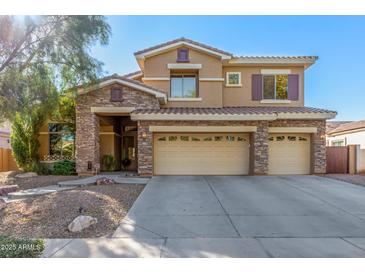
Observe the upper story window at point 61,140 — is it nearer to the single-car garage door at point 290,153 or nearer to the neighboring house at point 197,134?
the neighboring house at point 197,134

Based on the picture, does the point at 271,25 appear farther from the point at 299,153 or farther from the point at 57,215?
the point at 57,215

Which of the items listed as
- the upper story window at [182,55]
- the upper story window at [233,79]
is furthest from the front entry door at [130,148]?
the upper story window at [233,79]

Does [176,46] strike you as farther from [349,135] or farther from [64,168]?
[349,135]

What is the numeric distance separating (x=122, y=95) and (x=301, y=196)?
9786 millimetres

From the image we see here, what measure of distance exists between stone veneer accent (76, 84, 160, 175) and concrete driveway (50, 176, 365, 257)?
5.34 metres

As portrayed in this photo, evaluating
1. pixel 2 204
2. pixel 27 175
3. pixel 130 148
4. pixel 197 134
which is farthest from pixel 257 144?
pixel 27 175

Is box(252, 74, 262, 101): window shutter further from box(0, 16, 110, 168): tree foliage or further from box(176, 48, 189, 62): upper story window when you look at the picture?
box(0, 16, 110, 168): tree foliage

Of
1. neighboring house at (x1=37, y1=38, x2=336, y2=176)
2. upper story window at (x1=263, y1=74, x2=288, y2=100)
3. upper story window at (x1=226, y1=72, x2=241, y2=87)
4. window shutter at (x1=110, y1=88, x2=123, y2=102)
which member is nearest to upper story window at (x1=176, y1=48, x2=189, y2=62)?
neighboring house at (x1=37, y1=38, x2=336, y2=176)

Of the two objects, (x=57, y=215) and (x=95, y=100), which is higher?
(x=95, y=100)

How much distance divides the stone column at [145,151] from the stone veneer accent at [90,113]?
139 cm

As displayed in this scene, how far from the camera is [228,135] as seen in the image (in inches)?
522

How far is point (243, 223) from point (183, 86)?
11313 millimetres
